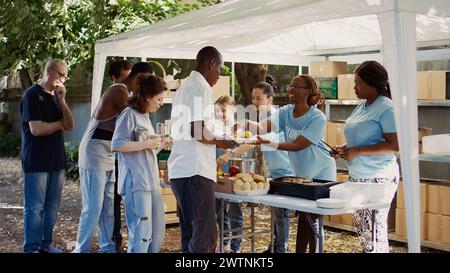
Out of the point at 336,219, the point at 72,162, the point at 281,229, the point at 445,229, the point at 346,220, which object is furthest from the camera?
the point at 72,162

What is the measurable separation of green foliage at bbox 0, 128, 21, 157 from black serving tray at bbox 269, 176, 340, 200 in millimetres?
12123

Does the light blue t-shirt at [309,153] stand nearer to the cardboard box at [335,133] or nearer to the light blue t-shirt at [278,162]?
the light blue t-shirt at [278,162]

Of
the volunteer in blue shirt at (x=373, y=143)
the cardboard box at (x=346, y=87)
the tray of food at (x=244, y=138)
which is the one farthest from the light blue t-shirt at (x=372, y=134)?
the cardboard box at (x=346, y=87)

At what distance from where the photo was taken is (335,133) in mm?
7648

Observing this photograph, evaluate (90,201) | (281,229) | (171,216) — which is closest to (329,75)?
(171,216)

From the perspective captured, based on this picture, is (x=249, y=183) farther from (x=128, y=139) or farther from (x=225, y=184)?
(x=128, y=139)

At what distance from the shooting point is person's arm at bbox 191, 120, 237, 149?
4305 mm

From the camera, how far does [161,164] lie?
6.18 meters

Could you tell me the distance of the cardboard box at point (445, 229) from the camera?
6410 mm

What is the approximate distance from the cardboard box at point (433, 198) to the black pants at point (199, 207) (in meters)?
3.05

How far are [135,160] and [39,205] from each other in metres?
1.49

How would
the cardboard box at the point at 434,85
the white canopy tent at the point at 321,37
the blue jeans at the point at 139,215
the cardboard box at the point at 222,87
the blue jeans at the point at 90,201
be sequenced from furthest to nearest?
the cardboard box at the point at 222,87 < the cardboard box at the point at 434,85 < the blue jeans at the point at 90,201 < the blue jeans at the point at 139,215 < the white canopy tent at the point at 321,37

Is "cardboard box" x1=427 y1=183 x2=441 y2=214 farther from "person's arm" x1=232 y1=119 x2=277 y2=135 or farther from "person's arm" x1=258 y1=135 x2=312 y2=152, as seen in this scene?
"person's arm" x1=258 y1=135 x2=312 y2=152
